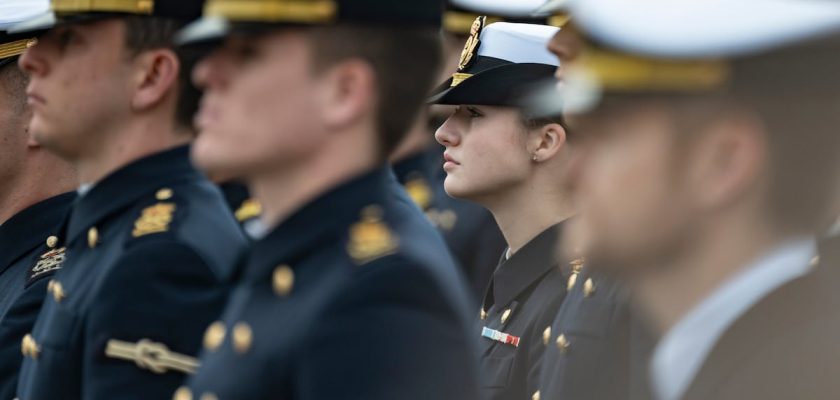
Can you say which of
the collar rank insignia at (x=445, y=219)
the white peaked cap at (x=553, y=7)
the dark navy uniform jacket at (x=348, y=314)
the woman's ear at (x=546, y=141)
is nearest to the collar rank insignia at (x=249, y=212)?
the woman's ear at (x=546, y=141)

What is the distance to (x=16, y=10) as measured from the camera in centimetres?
594

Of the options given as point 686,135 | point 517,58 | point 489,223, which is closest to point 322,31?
point 686,135

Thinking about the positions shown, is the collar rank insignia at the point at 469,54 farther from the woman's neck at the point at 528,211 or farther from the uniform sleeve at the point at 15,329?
the uniform sleeve at the point at 15,329

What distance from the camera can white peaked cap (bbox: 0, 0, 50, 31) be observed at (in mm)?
5801

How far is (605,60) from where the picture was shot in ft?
8.57

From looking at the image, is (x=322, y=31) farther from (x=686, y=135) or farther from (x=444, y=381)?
(x=686, y=135)

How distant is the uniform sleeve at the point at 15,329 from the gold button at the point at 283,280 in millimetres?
1885

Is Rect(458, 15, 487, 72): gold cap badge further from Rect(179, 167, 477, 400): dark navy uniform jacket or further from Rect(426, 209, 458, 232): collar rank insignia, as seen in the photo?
Rect(179, 167, 477, 400): dark navy uniform jacket

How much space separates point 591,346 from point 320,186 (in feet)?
5.58

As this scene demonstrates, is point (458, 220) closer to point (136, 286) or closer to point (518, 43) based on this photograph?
point (518, 43)

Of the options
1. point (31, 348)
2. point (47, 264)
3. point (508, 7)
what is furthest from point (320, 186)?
point (508, 7)

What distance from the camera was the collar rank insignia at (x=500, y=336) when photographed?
5527 mm

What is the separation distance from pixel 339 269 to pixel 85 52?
1.40 meters

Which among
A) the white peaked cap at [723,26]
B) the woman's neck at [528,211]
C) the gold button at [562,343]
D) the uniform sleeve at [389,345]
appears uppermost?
the white peaked cap at [723,26]
